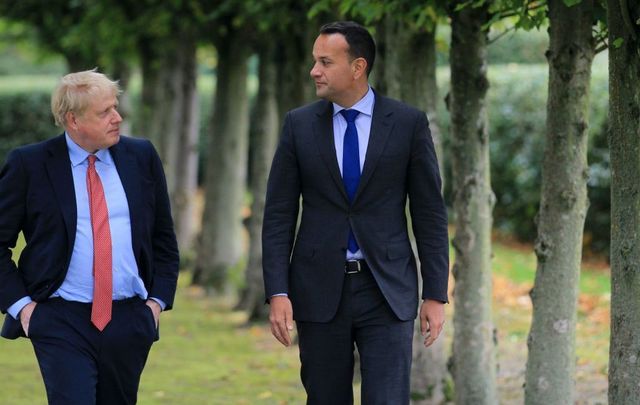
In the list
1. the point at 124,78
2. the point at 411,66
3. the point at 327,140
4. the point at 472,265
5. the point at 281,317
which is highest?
the point at 124,78

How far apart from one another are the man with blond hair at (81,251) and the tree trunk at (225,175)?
38.6 feet

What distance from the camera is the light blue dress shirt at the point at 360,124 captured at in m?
5.87

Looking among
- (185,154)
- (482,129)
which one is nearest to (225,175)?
(185,154)

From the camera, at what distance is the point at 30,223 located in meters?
5.71

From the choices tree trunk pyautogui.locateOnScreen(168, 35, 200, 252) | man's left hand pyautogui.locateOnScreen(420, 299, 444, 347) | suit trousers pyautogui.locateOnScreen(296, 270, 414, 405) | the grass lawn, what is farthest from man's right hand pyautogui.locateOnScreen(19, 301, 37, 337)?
tree trunk pyautogui.locateOnScreen(168, 35, 200, 252)

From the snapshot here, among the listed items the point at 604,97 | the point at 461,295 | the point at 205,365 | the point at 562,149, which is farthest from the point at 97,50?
the point at 562,149

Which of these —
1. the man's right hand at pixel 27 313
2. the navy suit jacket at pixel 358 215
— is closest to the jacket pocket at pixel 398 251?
the navy suit jacket at pixel 358 215

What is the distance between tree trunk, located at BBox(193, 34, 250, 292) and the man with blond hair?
11.8m

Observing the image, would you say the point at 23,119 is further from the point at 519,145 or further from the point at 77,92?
the point at 77,92

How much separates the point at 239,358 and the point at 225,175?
5.10 m

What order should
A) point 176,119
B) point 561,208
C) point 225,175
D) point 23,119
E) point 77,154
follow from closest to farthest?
point 77,154
point 561,208
point 225,175
point 176,119
point 23,119

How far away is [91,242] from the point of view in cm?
563

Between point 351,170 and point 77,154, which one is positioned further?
point 351,170

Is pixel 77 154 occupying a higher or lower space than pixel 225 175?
lower
